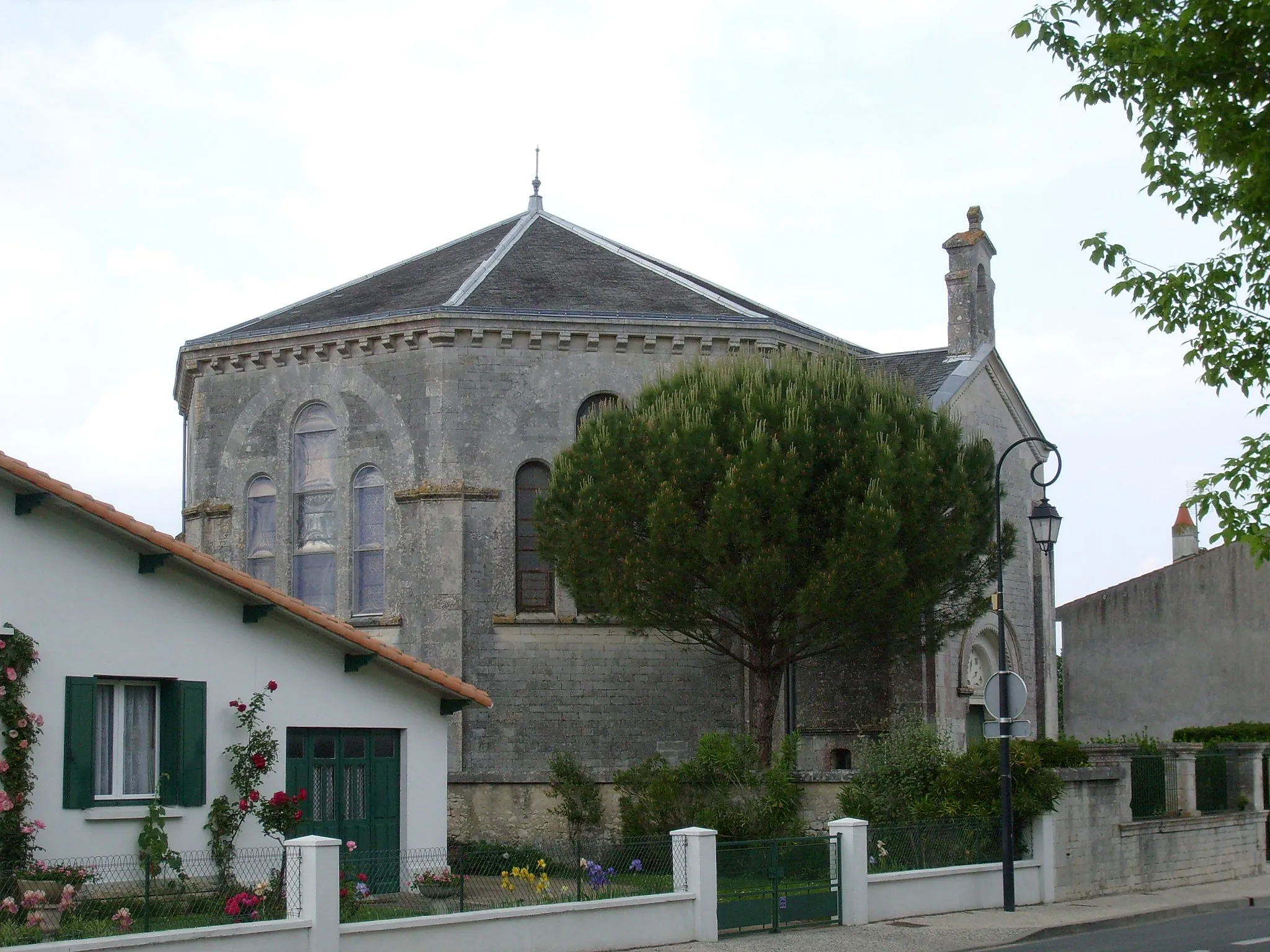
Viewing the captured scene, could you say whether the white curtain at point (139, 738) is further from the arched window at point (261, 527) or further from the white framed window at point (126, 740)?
the arched window at point (261, 527)

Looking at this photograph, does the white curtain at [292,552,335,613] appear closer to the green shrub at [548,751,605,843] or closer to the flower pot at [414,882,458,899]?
the green shrub at [548,751,605,843]

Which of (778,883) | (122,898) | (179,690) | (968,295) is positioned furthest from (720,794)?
(968,295)

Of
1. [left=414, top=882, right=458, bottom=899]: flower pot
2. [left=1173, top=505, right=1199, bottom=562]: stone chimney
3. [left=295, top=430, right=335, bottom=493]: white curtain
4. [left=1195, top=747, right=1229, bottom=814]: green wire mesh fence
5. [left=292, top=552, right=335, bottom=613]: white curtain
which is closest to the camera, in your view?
A: [left=414, top=882, right=458, bottom=899]: flower pot

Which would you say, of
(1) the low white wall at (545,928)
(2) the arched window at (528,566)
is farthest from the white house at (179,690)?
(2) the arched window at (528,566)

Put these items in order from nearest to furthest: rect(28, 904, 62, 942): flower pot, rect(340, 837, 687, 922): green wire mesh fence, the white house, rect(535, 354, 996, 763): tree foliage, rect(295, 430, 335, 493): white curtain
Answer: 1. rect(28, 904, 62, 942): flower pot
2. rect(340, 837, 687, 922): green wire mesh fence
3. the white house
4. rect(535, 354, 996, 763): tree foliage
5. rect(295, 430, 335, 493): white curtain

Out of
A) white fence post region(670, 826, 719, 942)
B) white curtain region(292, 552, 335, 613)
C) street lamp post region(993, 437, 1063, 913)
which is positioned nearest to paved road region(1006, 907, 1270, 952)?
street lamp post region(993, 437, 1063, 913)

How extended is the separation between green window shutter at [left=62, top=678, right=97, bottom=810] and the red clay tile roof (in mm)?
1694

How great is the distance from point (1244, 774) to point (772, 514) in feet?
33.7

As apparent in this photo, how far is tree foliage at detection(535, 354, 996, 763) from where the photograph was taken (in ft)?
79.9

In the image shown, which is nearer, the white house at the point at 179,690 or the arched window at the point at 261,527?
the white house at the point at 179,690

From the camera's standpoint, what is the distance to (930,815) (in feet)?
72.2

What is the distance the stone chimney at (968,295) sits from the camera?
107ft

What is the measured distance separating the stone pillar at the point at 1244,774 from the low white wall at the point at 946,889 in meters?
7.30

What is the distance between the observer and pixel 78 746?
16562mm
